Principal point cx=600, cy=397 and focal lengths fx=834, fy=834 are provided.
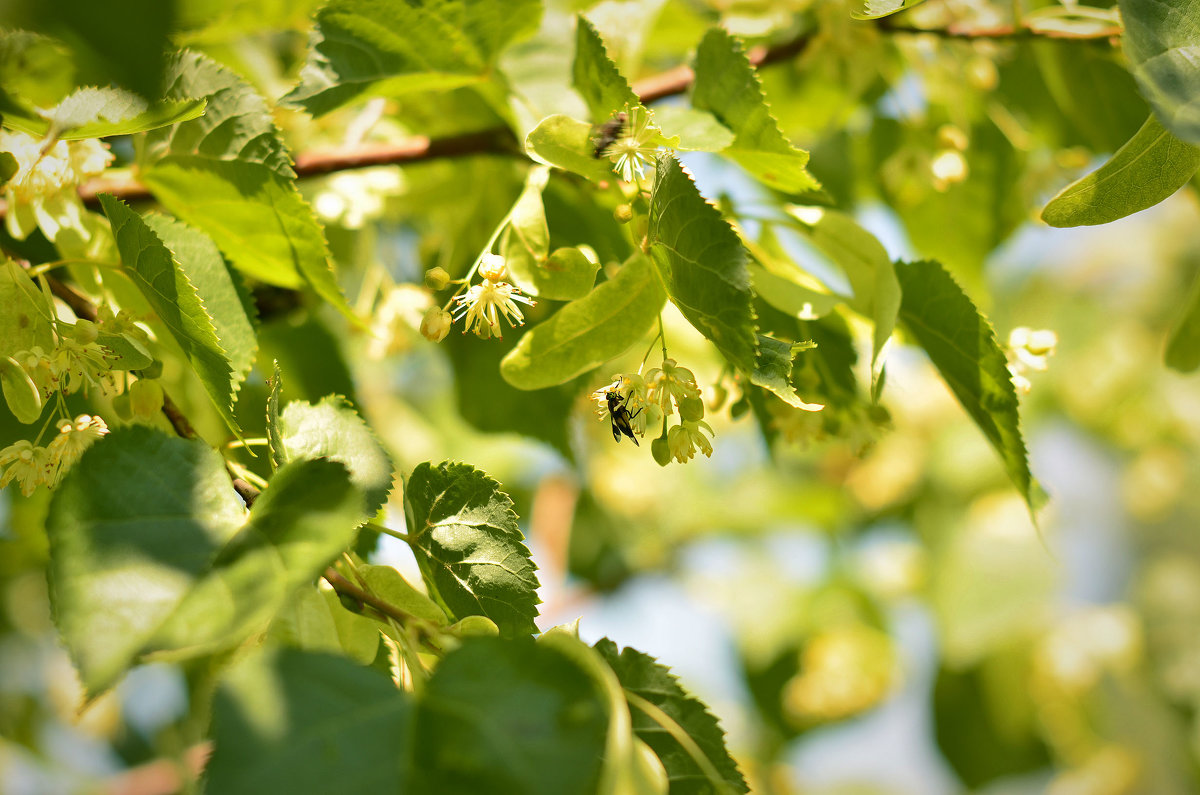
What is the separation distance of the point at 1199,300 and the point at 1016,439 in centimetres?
31

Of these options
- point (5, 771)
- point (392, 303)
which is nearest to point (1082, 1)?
point (392, 303)

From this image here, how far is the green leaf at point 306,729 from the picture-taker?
1.32 ft

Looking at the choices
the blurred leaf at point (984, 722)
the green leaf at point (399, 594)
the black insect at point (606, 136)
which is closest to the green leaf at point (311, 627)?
the green leaf at point (399, 594)

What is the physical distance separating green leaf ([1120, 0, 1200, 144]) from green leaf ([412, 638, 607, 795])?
19.5 inches

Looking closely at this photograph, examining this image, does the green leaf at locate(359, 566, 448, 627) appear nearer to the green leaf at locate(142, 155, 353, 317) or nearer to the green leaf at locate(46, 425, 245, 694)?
the green leaf at locate(46, 425, 245, 694)

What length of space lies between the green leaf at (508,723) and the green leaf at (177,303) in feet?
0.86

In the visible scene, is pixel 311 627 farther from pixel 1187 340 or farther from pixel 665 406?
pixel 1187 340

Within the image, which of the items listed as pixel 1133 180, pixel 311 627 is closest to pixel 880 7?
pixel 1133 180

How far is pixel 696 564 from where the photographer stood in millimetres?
2242

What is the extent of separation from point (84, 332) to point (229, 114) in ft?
0.72

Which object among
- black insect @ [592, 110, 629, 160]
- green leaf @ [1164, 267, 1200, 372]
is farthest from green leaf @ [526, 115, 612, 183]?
green leaf @ [1164, 267, 1200, 372]

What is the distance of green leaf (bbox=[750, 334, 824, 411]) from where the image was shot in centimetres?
56

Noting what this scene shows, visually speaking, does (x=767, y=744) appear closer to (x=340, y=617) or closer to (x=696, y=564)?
(x=696, y=564)

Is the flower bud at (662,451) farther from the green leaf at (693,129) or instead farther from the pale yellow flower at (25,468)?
the pale yellow flower at (25,468)
